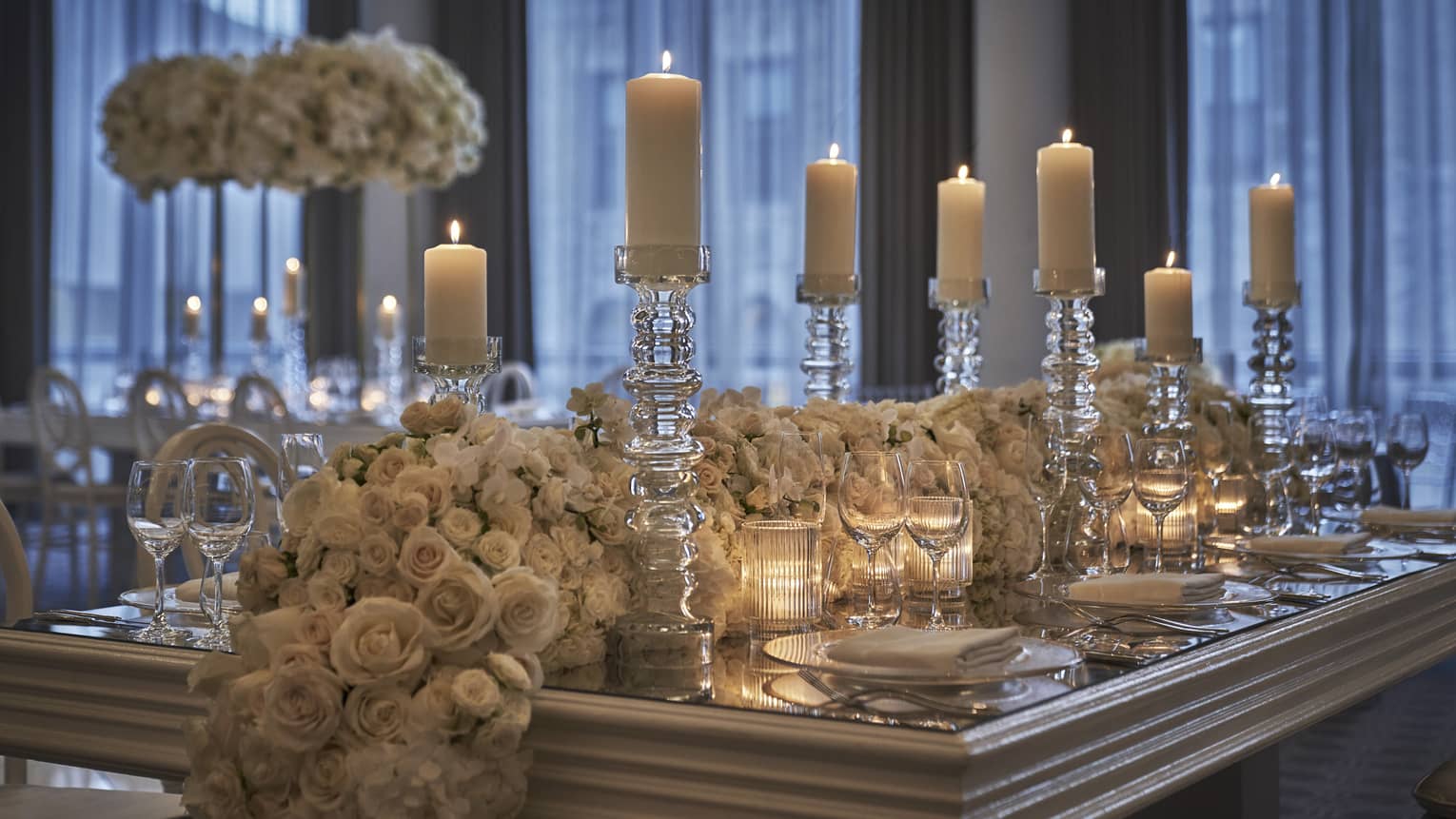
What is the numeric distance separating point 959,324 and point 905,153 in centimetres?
482

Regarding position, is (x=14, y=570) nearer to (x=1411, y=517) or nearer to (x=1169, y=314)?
(x=1169, y=314)

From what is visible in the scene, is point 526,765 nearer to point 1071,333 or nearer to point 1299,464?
point 1071,333

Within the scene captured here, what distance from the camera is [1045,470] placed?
1799 millimetres

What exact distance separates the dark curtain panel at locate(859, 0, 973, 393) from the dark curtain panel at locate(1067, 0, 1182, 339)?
0.60 m

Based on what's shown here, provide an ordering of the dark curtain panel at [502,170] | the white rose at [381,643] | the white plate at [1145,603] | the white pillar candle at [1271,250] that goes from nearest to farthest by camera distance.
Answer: the white rose at [381,643], the white plate at [1145,603], the white pillar candle at [1271,250], the dark curtain panel at [502,170]

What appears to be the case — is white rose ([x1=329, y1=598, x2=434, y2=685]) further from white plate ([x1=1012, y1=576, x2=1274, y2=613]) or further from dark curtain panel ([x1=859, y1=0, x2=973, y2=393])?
dark curtain panel ([x1=859, y1=0, x2=973, y2=393])

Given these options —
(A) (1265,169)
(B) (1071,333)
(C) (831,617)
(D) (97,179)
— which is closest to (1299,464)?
(B) (1071,333)

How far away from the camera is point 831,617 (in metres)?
1.59

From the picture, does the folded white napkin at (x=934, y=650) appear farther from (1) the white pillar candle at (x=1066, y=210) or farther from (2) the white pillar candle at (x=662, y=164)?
(1) the white pillar candle at (x=1066, y=210)

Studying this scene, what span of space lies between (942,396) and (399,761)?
3.64 feet

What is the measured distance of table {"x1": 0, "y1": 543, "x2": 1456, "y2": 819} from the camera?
1062mm

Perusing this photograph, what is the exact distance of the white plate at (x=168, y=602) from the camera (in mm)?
1718

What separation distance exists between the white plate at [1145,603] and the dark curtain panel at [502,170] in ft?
21.9

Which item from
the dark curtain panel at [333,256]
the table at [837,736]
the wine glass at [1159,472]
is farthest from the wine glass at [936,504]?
the dark curtain panel at [333,256]
